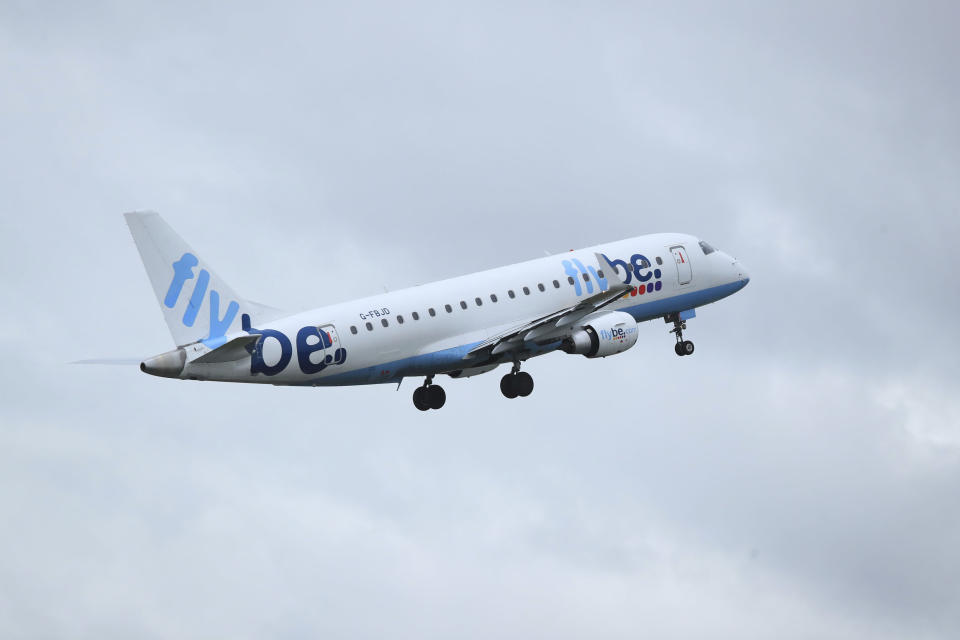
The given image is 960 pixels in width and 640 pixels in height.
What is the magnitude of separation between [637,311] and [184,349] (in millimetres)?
21931

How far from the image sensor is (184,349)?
67.4 metres

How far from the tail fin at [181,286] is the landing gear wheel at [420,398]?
11.2 m

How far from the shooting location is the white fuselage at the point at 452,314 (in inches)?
2717

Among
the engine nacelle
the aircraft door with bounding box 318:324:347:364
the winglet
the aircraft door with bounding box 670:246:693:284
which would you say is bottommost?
the aircraft door with bounding box 318:324:347:364

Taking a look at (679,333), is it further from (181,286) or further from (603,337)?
(181,286)

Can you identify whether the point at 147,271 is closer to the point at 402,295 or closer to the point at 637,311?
the point at 402,295

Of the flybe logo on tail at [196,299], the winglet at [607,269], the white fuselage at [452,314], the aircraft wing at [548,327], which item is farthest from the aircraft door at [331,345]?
the winglet at [607,269]

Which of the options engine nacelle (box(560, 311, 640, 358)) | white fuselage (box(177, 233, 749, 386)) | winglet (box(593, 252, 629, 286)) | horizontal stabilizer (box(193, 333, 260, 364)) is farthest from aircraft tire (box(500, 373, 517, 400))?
horizontal stabilizer (box(193, 333, 260, 364))

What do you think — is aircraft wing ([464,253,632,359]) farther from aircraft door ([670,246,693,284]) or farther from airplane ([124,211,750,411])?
aircraft door ([670,246,693,284])

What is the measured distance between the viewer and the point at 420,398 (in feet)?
254

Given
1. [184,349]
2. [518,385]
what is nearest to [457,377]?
[518,385]

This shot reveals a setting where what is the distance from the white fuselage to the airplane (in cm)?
4

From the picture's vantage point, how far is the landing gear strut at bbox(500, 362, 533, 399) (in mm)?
75812

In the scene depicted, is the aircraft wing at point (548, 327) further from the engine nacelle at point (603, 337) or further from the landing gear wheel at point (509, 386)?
the landing gear wheel at point (509, 386)
